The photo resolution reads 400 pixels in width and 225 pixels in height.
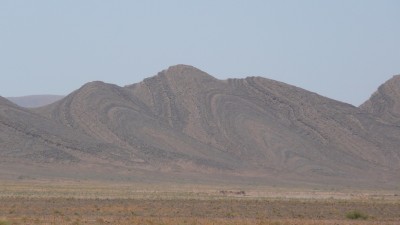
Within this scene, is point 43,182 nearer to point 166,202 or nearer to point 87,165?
point 87,165

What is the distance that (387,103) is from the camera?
141m

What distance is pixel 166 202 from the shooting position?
63.2m

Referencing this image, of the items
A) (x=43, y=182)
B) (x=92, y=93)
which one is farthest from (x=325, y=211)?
(x=92, y=93)

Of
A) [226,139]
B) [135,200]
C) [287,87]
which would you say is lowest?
[135,200]

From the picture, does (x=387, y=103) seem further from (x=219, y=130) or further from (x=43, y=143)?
(x=43, y=143)

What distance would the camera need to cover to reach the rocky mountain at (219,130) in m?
121

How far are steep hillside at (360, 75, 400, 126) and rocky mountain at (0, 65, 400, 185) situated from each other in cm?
68

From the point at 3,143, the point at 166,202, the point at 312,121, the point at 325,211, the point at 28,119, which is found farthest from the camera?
the point at 312,121

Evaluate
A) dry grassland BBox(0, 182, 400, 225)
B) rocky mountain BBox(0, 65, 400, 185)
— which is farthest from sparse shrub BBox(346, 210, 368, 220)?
rocky mountain BBox(0, 65, 400, 185)

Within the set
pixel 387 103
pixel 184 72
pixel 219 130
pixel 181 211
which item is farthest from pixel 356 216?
pixel 387 103

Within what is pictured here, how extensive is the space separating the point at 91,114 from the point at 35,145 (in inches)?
515

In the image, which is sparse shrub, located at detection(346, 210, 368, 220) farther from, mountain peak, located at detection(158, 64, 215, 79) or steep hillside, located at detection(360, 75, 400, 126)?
mountain peak, located at detection(158, 64, 215, 79)

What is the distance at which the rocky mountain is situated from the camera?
4764 inches

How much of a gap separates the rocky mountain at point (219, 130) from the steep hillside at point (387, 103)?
0.68 meters
